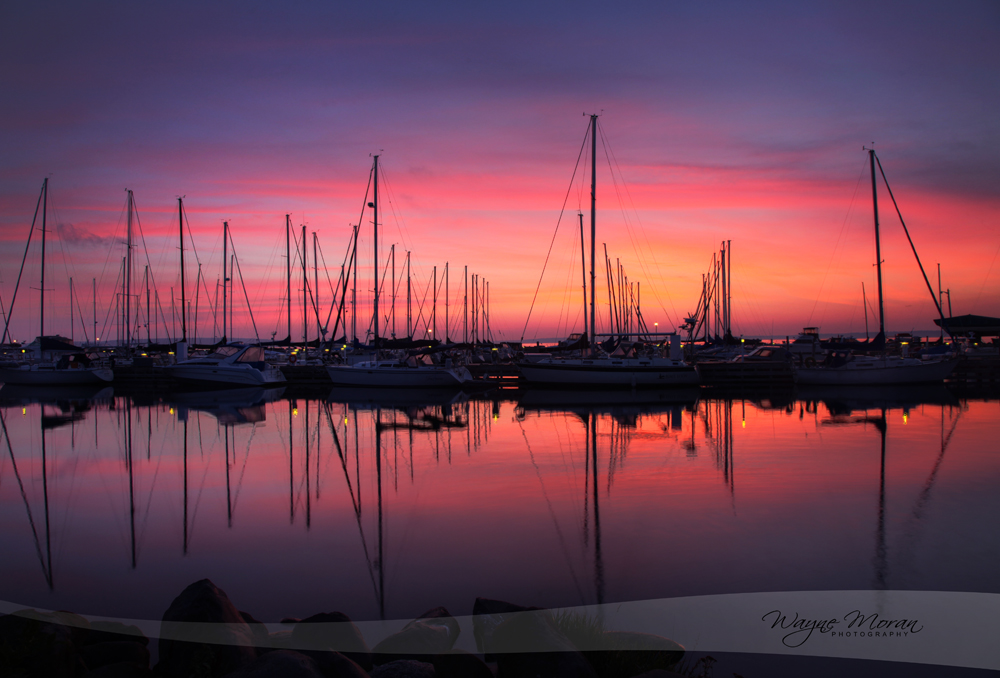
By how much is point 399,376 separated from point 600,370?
11.3m

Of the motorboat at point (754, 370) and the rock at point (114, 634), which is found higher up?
the motorboat at point (754, 370)

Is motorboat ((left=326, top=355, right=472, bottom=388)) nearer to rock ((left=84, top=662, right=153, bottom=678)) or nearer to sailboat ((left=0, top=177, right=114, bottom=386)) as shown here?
sailboat ((left=0, top=177, right=114, bottom=386))

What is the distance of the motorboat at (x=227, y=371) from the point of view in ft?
130

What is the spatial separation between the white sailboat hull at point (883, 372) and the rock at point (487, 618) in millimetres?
36224

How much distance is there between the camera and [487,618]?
6.09 metres

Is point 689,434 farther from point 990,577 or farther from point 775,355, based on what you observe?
point 775,355

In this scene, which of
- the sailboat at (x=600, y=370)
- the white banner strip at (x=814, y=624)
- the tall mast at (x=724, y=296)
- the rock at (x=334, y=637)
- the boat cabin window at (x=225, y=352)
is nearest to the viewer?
the rock at (x=334, y=637)

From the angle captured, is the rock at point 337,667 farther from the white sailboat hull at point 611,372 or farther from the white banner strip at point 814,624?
the white sailboat hull at point 611,372

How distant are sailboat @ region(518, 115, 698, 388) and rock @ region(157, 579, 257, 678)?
3094cm

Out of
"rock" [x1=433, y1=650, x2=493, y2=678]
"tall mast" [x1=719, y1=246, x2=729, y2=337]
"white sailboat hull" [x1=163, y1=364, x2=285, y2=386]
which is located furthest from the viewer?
"tall mast" [x1=719, y1=246, x2=729, y2=337]

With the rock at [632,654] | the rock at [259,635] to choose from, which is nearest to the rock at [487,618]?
the rock at [632,654]

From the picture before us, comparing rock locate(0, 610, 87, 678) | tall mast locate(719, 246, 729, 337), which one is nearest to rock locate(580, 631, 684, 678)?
rock locate(0, 610, 87, 678)

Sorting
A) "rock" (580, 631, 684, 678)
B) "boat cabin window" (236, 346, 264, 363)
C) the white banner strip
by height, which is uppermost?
"boat cabin window" (236, 346, 264, 363)

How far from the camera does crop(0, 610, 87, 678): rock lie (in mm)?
4594
